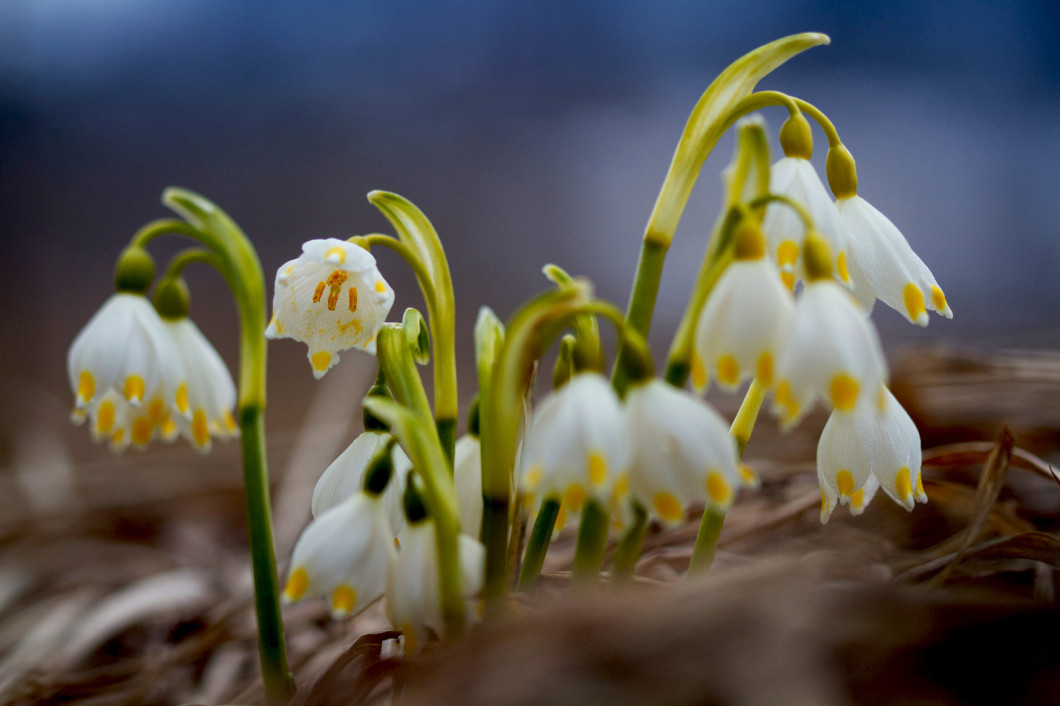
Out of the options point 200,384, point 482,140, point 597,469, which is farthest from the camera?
point 482,140

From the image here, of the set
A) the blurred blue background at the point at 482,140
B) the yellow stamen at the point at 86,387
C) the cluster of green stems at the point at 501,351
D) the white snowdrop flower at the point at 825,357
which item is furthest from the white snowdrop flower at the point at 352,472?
the blurred blue background at the point at 482,140

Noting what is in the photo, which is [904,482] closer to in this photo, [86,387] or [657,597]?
[657,597]

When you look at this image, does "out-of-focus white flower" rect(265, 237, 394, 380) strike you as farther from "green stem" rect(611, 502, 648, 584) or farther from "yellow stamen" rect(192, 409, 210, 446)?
"green stem" rect(611, 502, 648, 584)

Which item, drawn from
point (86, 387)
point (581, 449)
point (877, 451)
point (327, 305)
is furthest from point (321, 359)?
point (877, 451)

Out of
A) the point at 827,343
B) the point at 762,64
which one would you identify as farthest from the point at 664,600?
the point at 762,64

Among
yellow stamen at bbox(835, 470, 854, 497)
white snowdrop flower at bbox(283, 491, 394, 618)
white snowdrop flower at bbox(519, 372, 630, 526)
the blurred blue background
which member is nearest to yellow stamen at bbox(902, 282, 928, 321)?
yellow stamen at bbox(835, 470, 854, 497)

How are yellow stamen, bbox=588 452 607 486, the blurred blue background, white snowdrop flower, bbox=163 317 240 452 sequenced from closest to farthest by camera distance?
yellow stamen, bbox=588 452 607 486 → white snowdrop flower, bbox=163 317 240 452 → the blurred blue background

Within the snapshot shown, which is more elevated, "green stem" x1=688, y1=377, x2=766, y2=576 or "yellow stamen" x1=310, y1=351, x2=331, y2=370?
"yellow stamen" x1=310, y1=351, x2=331, y2=370
